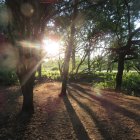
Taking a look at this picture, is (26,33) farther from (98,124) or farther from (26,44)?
(98,124)

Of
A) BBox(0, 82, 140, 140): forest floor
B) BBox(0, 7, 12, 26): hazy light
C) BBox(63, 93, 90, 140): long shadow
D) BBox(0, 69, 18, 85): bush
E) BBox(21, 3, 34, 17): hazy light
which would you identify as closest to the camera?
BBox(63, 93, 90, 140): long shadow

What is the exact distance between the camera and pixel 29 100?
889 cm

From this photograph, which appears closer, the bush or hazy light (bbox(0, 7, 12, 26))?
hazy light (bbox(0, 7, 12, 26))

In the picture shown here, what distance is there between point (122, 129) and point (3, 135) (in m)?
3.12

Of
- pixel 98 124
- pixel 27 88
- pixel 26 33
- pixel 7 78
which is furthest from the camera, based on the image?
pixel 7 78

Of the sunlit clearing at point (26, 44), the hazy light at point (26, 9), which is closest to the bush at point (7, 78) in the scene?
the sunlit clearing at point (26, 44)

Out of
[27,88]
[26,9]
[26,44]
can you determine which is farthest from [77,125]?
[26,9]

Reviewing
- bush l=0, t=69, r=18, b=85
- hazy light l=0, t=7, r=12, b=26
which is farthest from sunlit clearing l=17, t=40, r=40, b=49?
bush l=0, t=69, r=18, b=85

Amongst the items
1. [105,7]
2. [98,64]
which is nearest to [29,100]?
[105,7]

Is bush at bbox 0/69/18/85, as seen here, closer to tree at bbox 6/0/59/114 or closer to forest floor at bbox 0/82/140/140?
forest floor at bbox 0/82/140/140

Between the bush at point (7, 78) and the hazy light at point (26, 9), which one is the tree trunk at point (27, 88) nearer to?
the hazy light at point (26, 9)

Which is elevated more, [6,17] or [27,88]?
[6,17]

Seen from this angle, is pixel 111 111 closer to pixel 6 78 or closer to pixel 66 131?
pixel 66 131

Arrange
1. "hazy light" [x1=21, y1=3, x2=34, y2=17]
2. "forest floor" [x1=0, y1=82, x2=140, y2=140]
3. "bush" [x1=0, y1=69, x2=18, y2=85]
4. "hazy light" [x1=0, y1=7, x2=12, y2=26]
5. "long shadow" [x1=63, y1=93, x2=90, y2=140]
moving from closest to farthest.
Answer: "long shadow" [x1=63, y1=93, x2=90, y2=140], "forest floor" [x1=0, y1=82, x2=140, y2=140], "hazy light" [x1=21, y1=3, x2=34, y2=17], "hazy light" [x1=0, y1=7, x2=12, y2=26], "bush" [x1=0, y1=69, x2=18, y2=85]
